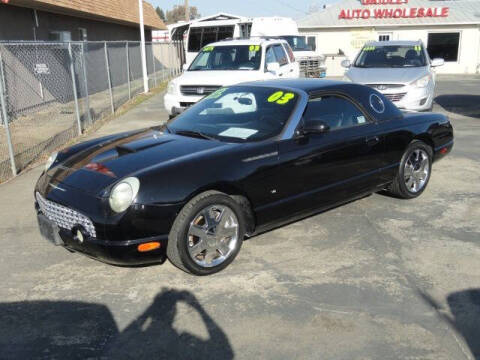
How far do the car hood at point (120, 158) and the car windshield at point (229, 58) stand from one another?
21.4 ft

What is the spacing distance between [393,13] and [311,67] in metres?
13.6

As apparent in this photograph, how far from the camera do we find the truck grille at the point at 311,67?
17953 mm

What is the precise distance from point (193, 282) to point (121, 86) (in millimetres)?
16123

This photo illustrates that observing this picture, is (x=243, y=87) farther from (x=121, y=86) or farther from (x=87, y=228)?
(x=121, y=86)

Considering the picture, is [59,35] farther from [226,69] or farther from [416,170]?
[416,170]

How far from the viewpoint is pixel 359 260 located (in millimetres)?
4070

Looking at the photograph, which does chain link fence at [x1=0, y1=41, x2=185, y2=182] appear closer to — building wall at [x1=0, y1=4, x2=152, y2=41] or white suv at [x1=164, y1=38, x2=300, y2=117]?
building wall at [x1=0, y1=4, x2=152, y2=41]

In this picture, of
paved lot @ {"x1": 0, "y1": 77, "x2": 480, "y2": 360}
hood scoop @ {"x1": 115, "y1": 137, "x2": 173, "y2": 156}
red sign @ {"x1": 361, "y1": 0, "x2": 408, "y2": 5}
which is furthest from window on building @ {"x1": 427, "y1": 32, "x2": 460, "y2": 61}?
hood scoop @ {"x1": 115, "y1": 137, "x2": 173, "y2": 156}

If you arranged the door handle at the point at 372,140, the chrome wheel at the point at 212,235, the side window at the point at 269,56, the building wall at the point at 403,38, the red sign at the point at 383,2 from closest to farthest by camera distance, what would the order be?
1. the chrome wheel at the point at 212,235
2. the door handle at the point at 372,140
3. the side window at the point at 269,56
4. the building wall at the point at 403,38
5. the red sign at the point at 383,2

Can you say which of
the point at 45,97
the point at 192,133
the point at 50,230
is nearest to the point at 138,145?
the point at 192,133

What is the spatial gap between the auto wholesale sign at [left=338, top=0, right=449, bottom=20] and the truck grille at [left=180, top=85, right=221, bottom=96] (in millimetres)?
22093

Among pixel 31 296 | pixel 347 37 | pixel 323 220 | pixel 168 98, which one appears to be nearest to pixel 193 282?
pixel 31 296

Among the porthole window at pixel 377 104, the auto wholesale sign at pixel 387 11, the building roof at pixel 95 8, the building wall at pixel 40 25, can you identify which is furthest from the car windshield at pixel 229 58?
the auto wholesale sign at pixel 387 11

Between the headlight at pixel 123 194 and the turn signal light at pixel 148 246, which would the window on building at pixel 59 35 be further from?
the turn signal light at pixel 148 246
